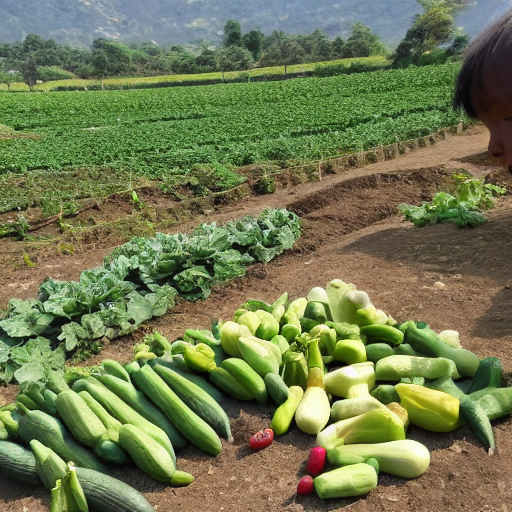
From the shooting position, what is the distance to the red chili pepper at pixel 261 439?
326 cm

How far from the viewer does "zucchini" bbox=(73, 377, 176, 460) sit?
324 cm

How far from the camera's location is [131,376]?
12.4 feet

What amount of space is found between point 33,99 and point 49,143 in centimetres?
2755

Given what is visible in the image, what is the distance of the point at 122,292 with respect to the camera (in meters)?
6.56

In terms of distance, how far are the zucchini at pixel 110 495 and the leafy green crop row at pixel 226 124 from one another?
12.4 metres

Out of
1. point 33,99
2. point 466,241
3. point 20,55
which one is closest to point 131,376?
point 466,241

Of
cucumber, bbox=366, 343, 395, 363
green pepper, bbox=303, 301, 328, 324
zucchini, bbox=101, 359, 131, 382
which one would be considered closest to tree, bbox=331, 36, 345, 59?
green pepper, bbox=303, 301, 328, 324

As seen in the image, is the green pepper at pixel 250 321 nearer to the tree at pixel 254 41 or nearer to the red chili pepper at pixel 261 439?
the red chili pepper at pixel 261 439

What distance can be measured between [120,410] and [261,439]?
3.01 ft

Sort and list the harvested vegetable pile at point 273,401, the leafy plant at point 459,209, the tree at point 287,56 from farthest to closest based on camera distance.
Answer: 1. the tree at point 287,56
2. the leafy plant at point 459,209
3. the harvested vegetable pile at point 273,401

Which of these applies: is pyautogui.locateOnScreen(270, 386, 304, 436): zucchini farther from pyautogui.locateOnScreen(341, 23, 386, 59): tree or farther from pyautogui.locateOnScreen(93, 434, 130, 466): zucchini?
pyautogui.locateOnScreen(341, 23, 386, 59): tree

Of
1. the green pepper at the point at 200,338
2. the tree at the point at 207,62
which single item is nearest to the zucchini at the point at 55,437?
the green pepper at the point at 200,338

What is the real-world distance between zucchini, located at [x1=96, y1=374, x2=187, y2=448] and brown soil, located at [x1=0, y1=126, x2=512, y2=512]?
0.13m

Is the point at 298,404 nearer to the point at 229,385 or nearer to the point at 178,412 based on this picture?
the point at 229,385
